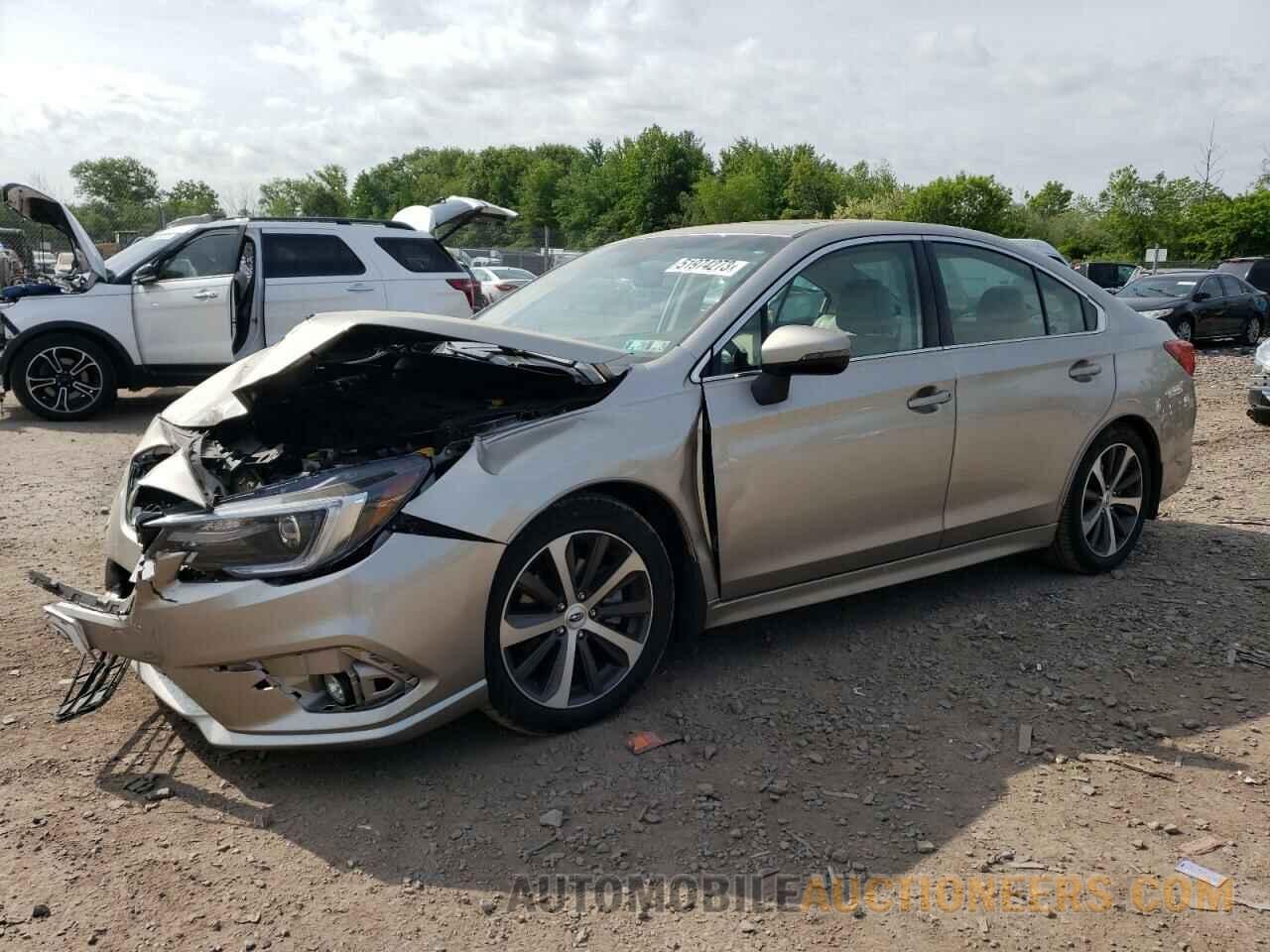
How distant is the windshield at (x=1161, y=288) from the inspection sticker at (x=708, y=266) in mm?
17969

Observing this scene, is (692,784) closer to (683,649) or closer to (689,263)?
(683,649)

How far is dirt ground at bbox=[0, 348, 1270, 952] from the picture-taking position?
A: 2.58m

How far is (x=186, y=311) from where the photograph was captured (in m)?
10.1

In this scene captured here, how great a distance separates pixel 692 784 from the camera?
3211 mm

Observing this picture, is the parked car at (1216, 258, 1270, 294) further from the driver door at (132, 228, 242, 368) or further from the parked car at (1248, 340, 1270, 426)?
the driver door at (132, 228, 242, 368)

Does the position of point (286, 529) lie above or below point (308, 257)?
below

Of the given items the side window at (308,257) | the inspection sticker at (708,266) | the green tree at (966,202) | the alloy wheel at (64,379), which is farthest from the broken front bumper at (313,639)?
the green tree at (966,202)

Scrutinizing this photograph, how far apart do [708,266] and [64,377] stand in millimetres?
8077

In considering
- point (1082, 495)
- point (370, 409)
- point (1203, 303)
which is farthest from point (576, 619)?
point (1203, 303)

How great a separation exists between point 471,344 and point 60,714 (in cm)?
175

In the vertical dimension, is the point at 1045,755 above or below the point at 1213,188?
below

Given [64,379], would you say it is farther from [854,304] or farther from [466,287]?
[854,304]

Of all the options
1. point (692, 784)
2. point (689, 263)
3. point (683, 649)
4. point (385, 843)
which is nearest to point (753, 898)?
point (692, 784)

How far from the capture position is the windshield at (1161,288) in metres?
19.3
